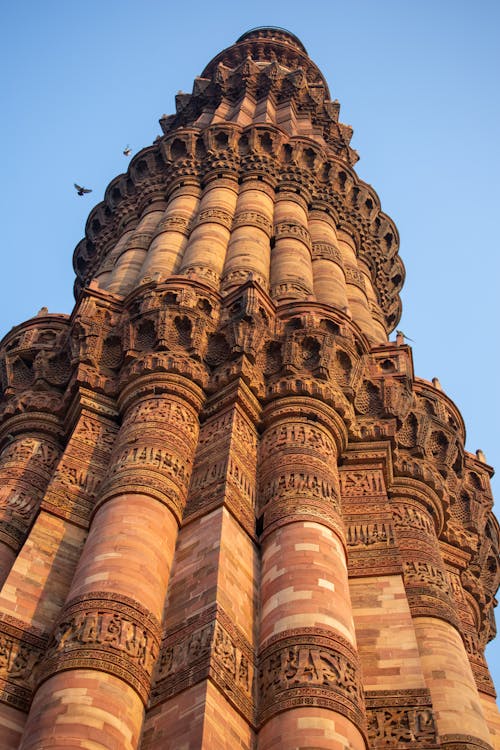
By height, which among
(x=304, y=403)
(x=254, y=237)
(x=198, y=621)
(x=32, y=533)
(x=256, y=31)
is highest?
(x=256, y=31)

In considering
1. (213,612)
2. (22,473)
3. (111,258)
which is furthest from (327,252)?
(213,612)

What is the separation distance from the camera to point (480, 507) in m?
11.5

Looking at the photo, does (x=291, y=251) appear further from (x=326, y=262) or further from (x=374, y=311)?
(x=374, y=311)

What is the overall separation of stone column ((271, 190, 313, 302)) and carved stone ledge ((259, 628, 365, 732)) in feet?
18.1

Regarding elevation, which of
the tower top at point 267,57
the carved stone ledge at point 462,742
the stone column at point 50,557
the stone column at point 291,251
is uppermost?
the tower top at point 267,57

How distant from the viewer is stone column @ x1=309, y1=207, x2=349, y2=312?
12.9 metres

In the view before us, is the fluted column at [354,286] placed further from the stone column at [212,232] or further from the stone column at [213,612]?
the stone column at [213,612]

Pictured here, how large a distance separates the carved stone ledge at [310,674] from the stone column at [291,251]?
552 centimetres

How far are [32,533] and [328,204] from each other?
10.1 m

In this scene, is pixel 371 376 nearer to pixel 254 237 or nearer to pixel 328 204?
pixel 254 237

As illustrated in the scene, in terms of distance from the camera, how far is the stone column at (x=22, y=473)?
813 centimetres

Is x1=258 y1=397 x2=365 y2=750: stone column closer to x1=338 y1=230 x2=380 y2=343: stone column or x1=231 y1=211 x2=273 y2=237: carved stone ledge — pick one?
x1=338 y1=230 x2=380 y2=343: stone column

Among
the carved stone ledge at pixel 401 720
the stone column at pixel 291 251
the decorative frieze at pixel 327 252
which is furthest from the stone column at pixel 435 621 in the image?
the decorative frieze at pixel 327 252

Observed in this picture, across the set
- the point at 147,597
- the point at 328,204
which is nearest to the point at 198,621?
the point at 147,597
